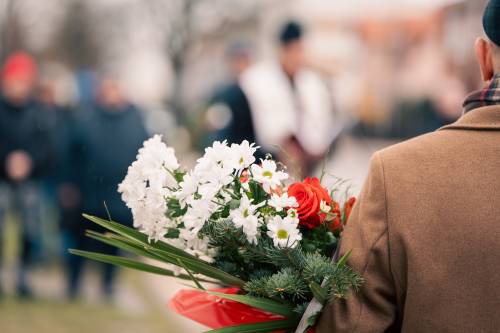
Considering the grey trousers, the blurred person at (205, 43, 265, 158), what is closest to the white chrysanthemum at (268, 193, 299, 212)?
the blurred person at (205, 43, 265, 158)

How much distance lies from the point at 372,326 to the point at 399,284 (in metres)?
0.13

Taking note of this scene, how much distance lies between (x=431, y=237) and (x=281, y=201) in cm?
44

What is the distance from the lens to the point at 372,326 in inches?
79.0

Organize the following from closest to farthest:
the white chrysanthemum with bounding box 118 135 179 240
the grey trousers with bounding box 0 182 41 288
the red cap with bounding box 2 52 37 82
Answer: the white chrysanthemum with bounding box 118 135 179 240 → the red cap with bounding box 2 52 37 82 → the grey trousers with bounding box 0 182 41 288

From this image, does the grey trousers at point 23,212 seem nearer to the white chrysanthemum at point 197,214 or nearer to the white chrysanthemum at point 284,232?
the white chrysanthemum at point 197,214

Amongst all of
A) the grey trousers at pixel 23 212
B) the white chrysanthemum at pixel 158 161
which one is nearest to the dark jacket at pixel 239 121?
the grey trousers at pixel 23 212

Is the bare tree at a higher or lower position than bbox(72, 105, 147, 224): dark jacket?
higher

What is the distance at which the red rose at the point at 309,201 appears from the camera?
2.22 meters

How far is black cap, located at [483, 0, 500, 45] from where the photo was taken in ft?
6.84

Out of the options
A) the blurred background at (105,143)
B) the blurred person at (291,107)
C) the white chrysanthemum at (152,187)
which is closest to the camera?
the white chrysanthemum at (152,187)

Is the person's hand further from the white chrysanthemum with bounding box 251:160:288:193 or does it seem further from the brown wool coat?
the brown wool coat

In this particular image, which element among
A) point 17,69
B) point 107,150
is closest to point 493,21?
point 107,150

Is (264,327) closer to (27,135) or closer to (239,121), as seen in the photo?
(239,121)

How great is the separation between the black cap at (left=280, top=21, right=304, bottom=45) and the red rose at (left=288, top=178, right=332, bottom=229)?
398 cm
